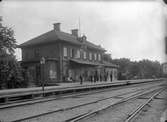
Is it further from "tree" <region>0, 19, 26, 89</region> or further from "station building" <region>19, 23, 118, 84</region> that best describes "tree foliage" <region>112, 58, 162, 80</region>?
"tree" <region>0, 19, 26, 89</region>

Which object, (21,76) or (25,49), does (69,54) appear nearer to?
(25,49)

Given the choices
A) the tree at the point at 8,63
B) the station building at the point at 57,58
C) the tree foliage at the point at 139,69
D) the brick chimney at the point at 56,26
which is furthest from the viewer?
the tree foliage at the point at 139,69

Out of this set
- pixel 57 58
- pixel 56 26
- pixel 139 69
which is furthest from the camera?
pixel 139 69

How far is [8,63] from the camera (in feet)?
81.9

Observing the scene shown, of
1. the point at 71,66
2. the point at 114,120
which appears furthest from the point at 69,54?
the point at 114,120

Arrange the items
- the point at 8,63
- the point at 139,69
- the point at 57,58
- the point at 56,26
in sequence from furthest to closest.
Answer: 1. the point at 139,69
2. the point at 56,26
3. the point at 57,58
4. the point at 8,63

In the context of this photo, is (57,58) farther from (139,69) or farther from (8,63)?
(139,69)

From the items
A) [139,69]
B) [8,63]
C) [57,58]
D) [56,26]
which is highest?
[56,26]

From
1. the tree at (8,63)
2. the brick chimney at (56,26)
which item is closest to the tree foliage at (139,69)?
the brick chimney at (56,26)

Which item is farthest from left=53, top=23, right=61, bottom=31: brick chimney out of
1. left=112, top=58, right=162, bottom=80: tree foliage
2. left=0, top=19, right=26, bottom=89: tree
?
left=112, top=58, right=162, bottom=80: tree foliage

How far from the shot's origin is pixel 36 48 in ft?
128

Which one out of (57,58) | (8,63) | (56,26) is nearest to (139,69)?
(56,26)

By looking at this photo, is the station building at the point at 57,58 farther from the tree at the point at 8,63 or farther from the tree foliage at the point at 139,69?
the tree foliage at the point at 139,69

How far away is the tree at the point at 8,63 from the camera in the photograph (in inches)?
943
